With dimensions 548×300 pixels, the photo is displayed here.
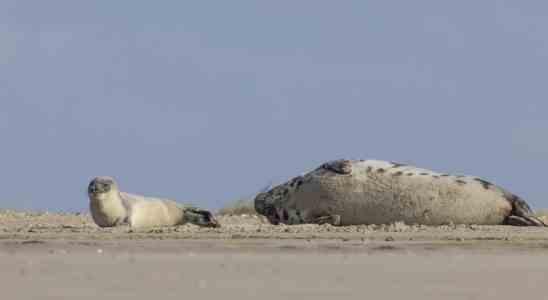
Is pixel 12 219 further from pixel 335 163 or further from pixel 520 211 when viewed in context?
pixel 520 211

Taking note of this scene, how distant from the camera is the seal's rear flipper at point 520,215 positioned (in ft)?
44.4

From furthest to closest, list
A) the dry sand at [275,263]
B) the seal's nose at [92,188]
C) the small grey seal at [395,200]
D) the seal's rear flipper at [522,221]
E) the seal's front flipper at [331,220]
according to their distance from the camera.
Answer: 1. the small grey seal at [395,200]
2. the seal's front flipper at [331,220]
3. the seal's rear flipper at [522,221]
4. the seal's nose at [92,188]
5. the dry sand at [275,263]

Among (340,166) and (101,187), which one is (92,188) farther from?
(340,166)

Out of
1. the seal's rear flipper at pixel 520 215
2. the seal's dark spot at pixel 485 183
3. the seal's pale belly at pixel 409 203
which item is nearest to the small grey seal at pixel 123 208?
the seal's pale belly at pixel 409 203

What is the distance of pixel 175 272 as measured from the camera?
5.62 meters

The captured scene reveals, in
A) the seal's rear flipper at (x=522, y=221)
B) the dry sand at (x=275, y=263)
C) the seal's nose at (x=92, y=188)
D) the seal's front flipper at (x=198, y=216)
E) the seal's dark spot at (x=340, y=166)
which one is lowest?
the dry sand at (x=275, y=263)

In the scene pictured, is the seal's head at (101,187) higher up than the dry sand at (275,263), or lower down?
higher up

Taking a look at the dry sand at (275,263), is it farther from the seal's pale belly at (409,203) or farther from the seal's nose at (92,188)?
the seal's pale belly at (409,203)

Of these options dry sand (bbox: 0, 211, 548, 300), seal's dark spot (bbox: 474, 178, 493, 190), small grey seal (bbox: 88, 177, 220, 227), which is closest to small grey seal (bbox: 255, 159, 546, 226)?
seal's dark spot (bbox: 474, 178, 493, 190)

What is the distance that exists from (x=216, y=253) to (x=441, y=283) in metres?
3.29

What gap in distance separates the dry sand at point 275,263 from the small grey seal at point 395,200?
5.83ft

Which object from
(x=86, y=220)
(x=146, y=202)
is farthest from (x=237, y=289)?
(x=86, y=220)

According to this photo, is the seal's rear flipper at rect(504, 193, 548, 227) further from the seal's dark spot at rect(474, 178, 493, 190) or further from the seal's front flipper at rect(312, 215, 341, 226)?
the seal's front flipper at rect(312, 215, 341, 226)

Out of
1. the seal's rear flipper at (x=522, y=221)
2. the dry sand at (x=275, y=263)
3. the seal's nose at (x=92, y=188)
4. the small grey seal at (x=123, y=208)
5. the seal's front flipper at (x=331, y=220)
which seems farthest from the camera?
the seal's front flipper at (x=331, y=220)
